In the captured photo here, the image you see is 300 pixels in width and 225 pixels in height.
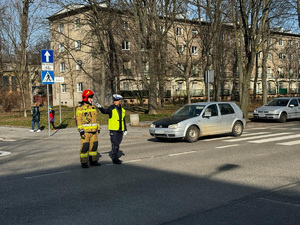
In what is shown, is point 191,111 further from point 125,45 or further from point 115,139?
point 125,45

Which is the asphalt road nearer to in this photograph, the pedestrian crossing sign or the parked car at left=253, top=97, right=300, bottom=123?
the pedestrian crossing sign

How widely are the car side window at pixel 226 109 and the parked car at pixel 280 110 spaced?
872cm

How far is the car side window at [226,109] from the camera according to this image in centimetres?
1512

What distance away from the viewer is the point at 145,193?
6.32 m

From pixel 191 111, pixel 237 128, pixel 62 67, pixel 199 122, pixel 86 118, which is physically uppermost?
pixel 62 67

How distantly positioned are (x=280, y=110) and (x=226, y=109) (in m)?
9.38

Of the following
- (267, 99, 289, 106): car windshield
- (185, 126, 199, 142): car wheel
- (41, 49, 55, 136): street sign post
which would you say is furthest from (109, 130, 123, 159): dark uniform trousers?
(267, 99, 289, 106): car windshield

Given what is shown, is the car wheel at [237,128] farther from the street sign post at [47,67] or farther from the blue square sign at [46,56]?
the blue square sign at [46,56]

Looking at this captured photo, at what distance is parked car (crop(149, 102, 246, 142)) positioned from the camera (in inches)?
532

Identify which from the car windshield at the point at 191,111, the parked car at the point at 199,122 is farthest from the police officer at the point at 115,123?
the car windshield at the point at 191,111

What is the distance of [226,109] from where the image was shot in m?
15.3

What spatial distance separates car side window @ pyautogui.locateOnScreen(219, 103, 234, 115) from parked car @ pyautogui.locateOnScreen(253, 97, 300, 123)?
8721mm

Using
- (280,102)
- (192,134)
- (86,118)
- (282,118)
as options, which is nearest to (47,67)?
(192,134)

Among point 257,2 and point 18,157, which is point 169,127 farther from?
point 257,2
